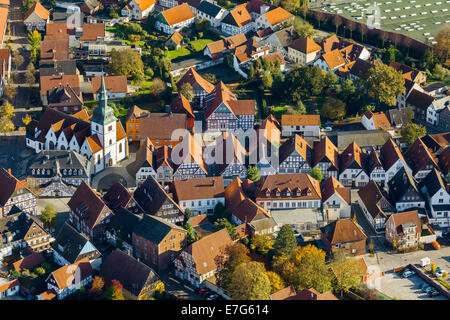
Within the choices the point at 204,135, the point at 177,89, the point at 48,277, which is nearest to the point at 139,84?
the point at 177,89

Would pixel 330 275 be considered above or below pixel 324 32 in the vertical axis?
below

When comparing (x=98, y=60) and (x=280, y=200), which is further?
(x=98, y=60)

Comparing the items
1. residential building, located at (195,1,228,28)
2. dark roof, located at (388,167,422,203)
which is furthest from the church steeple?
residential building, located at (195,1,228,28)

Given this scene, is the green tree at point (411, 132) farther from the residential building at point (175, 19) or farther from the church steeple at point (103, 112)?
the residential building at point (175, 19)

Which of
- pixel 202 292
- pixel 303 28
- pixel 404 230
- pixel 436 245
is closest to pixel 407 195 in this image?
pixel 404 230

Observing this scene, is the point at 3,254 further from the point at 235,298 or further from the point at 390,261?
the point at 390,261

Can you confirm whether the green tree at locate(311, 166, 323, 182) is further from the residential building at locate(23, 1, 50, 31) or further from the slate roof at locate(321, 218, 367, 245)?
the residential building at locate(23, 1, 50, 31)

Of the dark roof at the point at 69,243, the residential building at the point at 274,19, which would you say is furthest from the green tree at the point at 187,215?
the residential building at the point at 274,19
